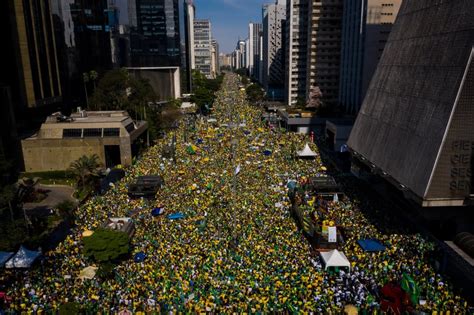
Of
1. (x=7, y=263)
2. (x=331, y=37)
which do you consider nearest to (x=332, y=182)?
(x=7, y=263)

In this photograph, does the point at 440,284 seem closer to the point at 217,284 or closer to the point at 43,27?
the point at 217,284

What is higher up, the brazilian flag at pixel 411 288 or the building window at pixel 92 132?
the building window at pixel 92 132

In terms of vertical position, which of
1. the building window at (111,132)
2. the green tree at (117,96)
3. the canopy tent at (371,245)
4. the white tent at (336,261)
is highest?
the green tree at (117,96)

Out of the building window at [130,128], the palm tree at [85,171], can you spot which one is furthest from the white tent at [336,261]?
the building window at [130,128]

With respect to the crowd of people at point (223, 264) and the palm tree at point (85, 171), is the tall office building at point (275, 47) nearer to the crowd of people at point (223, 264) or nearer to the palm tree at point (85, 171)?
the palm tree at point (85, 171)

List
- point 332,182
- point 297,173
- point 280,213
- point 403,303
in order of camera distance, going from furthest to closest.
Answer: point 297,173, point 332,182, point 280,213, point 403,303

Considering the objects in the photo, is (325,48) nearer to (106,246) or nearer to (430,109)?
(430,109)

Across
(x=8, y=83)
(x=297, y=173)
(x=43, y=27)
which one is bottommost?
(x=297, y=173)

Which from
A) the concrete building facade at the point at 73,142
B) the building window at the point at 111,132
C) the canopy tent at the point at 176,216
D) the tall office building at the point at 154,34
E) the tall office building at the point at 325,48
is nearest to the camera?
the canopy tent at the point at 176,216
